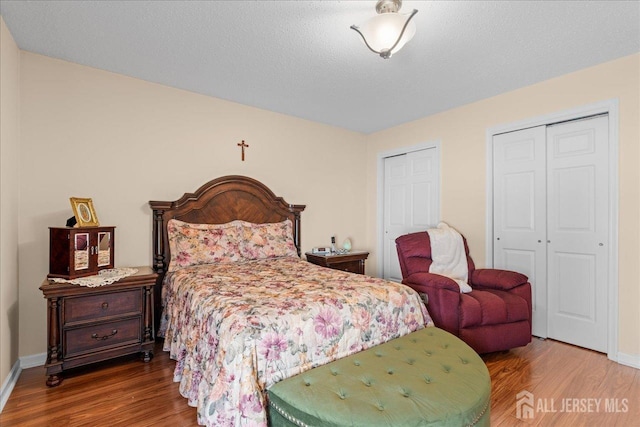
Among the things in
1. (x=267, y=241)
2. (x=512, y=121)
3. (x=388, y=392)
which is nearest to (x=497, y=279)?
(x=512, y=121)

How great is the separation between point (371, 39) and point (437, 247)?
2087 millimetres

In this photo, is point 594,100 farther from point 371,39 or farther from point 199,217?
point 199,217

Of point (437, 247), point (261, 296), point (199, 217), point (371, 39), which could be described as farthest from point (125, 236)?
point (437, 247)

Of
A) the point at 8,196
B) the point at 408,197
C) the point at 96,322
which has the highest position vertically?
the point at 408,197

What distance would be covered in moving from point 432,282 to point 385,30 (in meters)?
1.86

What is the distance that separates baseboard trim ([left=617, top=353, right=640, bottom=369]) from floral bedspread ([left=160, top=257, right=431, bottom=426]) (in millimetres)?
1694

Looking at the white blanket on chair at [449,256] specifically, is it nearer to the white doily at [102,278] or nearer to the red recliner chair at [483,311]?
the red recliner chair at [483,311]

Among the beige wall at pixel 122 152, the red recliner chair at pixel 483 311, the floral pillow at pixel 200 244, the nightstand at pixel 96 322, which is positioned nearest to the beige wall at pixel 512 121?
the red recliner chair at pixel 483 311

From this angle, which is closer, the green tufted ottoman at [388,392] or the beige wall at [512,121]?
the green tufted ottoman at [388,392]

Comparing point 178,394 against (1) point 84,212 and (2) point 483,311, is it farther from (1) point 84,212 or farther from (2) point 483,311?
(2) point 483,311

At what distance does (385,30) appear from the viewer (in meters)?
1.87

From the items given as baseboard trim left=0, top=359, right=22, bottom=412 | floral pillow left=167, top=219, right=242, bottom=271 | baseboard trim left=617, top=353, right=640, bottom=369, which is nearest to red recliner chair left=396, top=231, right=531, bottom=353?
baseboard trim left=617, top=353, right=640, bottom=369

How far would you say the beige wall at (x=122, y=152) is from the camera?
8.32 feet

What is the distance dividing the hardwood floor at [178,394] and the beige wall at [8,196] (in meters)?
0.34
